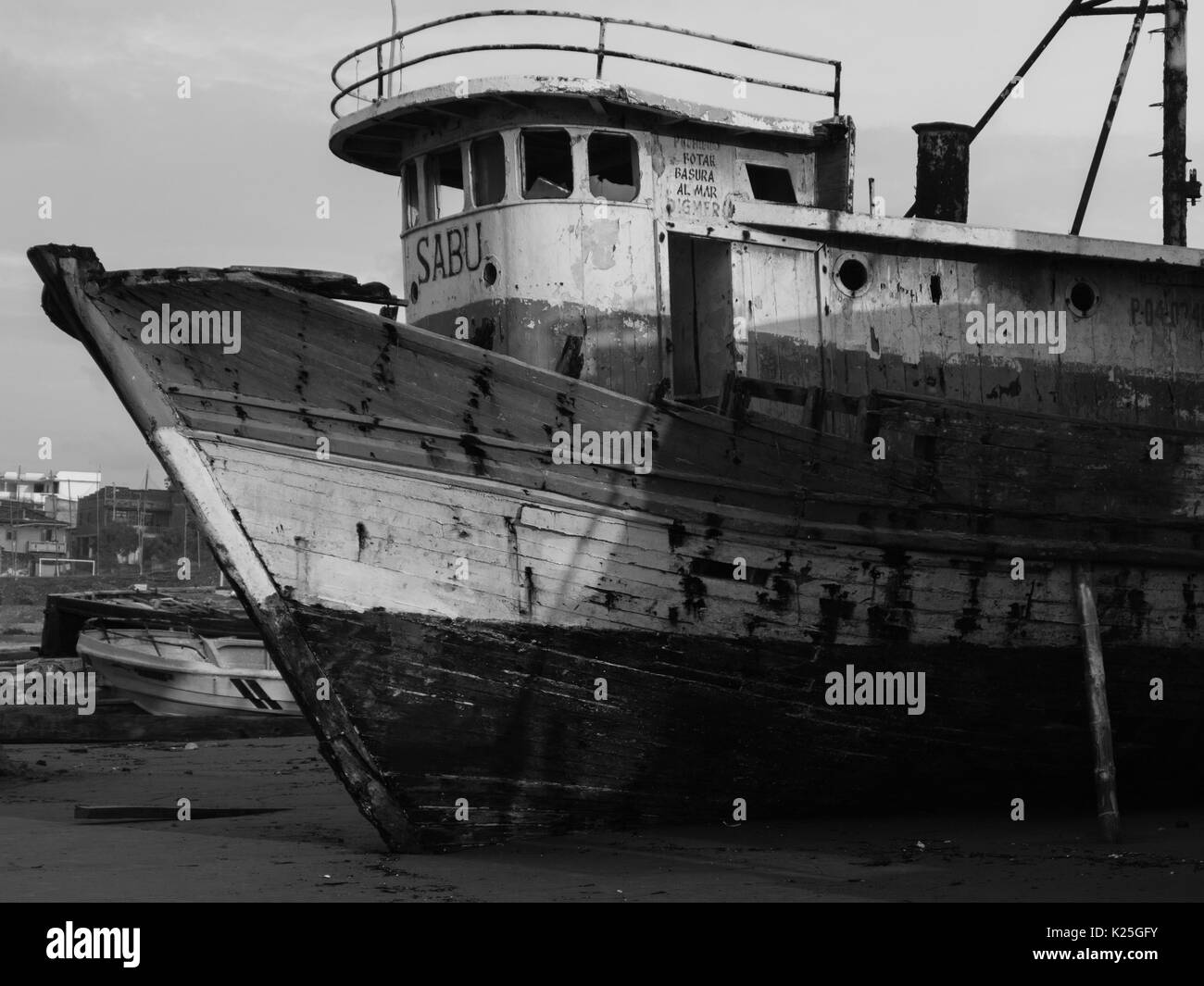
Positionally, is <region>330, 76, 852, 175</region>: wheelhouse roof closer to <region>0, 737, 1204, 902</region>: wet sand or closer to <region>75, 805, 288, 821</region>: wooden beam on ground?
<region>0, 737, 1204, 902</region>: wet sand

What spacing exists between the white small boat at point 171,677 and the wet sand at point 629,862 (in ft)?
27.8

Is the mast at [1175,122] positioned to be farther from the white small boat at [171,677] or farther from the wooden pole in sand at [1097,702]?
the white small boat at [171,677]

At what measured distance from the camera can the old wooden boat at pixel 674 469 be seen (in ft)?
25.9

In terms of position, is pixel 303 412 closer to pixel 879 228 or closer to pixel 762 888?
pixel 762 888

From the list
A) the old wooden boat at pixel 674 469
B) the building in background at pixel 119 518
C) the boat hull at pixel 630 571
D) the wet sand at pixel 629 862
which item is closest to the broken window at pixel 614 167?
the old wooden boat at pixel 674 469

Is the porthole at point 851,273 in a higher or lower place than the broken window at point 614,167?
lower

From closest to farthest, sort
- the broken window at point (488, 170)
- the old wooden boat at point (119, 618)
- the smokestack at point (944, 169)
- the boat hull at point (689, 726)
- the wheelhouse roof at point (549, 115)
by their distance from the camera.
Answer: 1. the boat hull at point (689, 726)
2. the wheelhouse roof at point (549, 115)
3. the broken window at point (488, 170)
4. the smokestack at point (944, 169)
5. the old wooden boat at point (119, 618)

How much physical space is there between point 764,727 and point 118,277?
4473 mm

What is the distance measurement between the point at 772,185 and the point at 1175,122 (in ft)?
13.3

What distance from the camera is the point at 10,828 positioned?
380 inches

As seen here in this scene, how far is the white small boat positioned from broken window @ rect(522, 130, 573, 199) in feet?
34.7

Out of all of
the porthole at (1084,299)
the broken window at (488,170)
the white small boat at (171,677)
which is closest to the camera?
the broken window at (488,170)

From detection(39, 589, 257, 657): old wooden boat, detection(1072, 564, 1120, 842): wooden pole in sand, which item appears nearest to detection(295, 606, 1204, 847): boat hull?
detection(1072, 564, 1120, 842): wooden pole in sand

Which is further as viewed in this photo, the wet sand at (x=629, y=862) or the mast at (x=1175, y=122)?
the mast at (x=1175, y=122)
